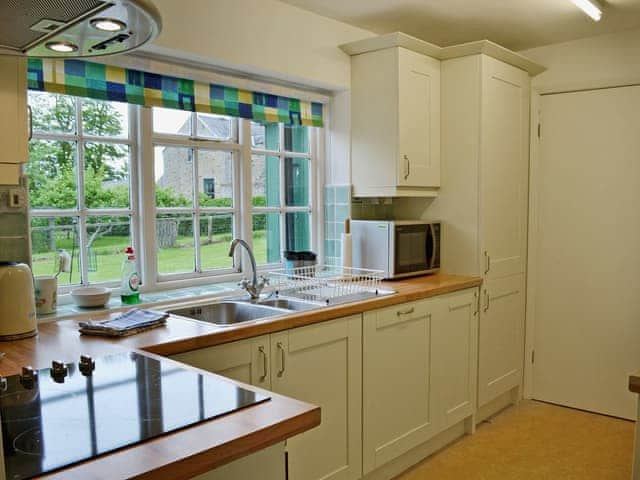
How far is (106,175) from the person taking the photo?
8.29ft

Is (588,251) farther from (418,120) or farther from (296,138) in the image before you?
(296,138)

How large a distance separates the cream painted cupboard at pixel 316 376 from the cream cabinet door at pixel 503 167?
1.24m

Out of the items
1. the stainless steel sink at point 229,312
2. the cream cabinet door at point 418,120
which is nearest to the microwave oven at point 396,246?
the cream cabinet door at point 418,120

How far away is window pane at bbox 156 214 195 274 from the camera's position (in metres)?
2.72

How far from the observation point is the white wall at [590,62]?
11.2ft

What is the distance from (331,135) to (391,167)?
472 millimetres

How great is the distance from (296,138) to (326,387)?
1.56 metres

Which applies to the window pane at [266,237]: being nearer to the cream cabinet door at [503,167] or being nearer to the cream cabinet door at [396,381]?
the cream cabinet door at [396,381]

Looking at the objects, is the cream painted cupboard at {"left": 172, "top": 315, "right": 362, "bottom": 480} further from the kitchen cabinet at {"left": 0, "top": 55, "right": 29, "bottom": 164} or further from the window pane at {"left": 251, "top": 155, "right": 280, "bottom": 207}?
the window pane at {"left": 251, "top": 155, "right": 280, "bottom": 207}

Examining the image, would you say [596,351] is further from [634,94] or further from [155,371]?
[155,371]

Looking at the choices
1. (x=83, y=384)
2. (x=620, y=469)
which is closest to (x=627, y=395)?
(x=620, y=469)

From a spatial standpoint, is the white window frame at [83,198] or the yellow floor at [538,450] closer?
the white window frame at [83,198]

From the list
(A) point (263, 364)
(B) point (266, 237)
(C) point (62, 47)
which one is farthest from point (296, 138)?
(C) point (62, 47)

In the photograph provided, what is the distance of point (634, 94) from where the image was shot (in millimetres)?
3439
